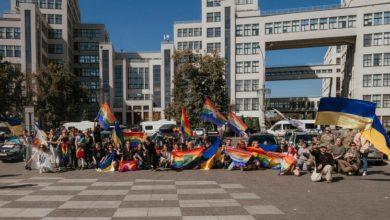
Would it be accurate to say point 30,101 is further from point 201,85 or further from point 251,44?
point 251,44

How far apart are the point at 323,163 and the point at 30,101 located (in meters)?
36.9

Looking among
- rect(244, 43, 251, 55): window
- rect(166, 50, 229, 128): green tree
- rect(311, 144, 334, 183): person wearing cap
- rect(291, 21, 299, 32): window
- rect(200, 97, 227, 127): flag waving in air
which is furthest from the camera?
rect(244, 43, 251, 55): window

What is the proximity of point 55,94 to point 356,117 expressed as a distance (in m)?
33.3

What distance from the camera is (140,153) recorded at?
1612 centimetres

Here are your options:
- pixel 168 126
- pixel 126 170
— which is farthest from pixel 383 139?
pixel 168 126

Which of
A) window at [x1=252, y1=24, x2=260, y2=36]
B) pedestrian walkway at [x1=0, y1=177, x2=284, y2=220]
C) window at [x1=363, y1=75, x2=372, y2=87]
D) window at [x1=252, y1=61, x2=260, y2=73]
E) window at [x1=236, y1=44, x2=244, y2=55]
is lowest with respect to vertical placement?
pedestrian walkway at [x1=0, y1=177, x2=284, y2=220]

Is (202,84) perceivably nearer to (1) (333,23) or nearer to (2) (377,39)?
(1) (333,23)

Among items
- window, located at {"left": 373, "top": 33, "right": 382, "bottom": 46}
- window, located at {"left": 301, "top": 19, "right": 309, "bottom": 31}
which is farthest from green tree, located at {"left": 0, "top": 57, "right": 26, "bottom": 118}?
window, located at {"left": 373, "top": 33, "right": 382, "bottom": 46}

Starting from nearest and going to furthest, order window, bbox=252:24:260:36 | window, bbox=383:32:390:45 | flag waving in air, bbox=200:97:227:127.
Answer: flag waving in air, bbox=200:97:227:127 → window, bbox=383:32:390:45 → window, bbox=252:24:260:36

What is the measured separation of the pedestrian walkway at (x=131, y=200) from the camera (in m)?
8.11

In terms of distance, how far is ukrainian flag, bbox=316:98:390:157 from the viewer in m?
12.5

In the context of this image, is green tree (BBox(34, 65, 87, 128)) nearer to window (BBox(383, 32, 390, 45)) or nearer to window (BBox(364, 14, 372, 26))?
window (BBox(364, 14, 372, 26))

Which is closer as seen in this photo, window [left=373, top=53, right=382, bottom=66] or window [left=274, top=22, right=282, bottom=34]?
window [left=373, top=53, right=382, bottom=66]

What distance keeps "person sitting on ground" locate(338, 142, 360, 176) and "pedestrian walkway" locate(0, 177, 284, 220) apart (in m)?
4.82
